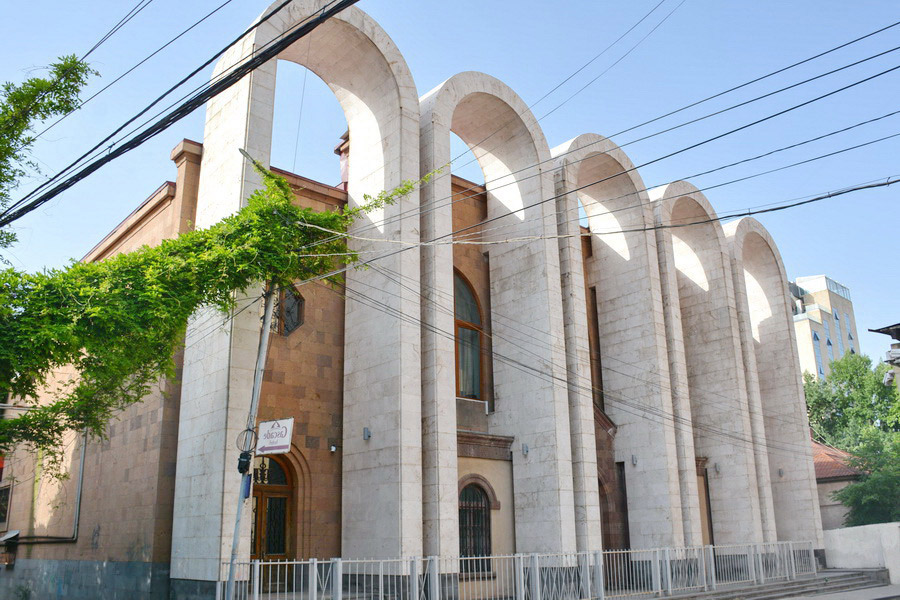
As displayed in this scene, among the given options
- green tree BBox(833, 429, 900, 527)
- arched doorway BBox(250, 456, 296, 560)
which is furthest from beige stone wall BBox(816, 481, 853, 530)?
arched doorway BBox(250, 456, 296, 560)

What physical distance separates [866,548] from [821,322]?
6027 cm

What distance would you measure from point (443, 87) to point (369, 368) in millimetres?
7776

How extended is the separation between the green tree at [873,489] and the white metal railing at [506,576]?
8377 millimetres

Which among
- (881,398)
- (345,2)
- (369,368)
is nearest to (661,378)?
(369,368)

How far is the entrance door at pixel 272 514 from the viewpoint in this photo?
1633cm

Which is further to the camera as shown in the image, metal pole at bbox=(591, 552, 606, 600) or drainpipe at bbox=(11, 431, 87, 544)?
drainpipe at bbox=(11, 431, 87, 544)

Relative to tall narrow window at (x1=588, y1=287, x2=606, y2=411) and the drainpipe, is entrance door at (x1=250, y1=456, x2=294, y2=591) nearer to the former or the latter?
the drainpipe

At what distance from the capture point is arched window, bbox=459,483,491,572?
18797 mm

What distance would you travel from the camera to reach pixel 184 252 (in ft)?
44.2

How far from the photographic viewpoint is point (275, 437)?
1153cm

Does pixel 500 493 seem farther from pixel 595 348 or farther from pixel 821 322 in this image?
pixel 821 322

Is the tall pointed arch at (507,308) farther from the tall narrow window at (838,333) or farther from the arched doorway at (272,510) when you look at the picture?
the tall narrow window at (838,333)

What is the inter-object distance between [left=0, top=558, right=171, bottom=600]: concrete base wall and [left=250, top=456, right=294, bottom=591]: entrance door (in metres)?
1.96

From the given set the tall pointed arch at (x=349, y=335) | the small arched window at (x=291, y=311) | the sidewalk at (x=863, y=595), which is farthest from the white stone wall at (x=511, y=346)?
the sidewalk at (x=863, y=595)
